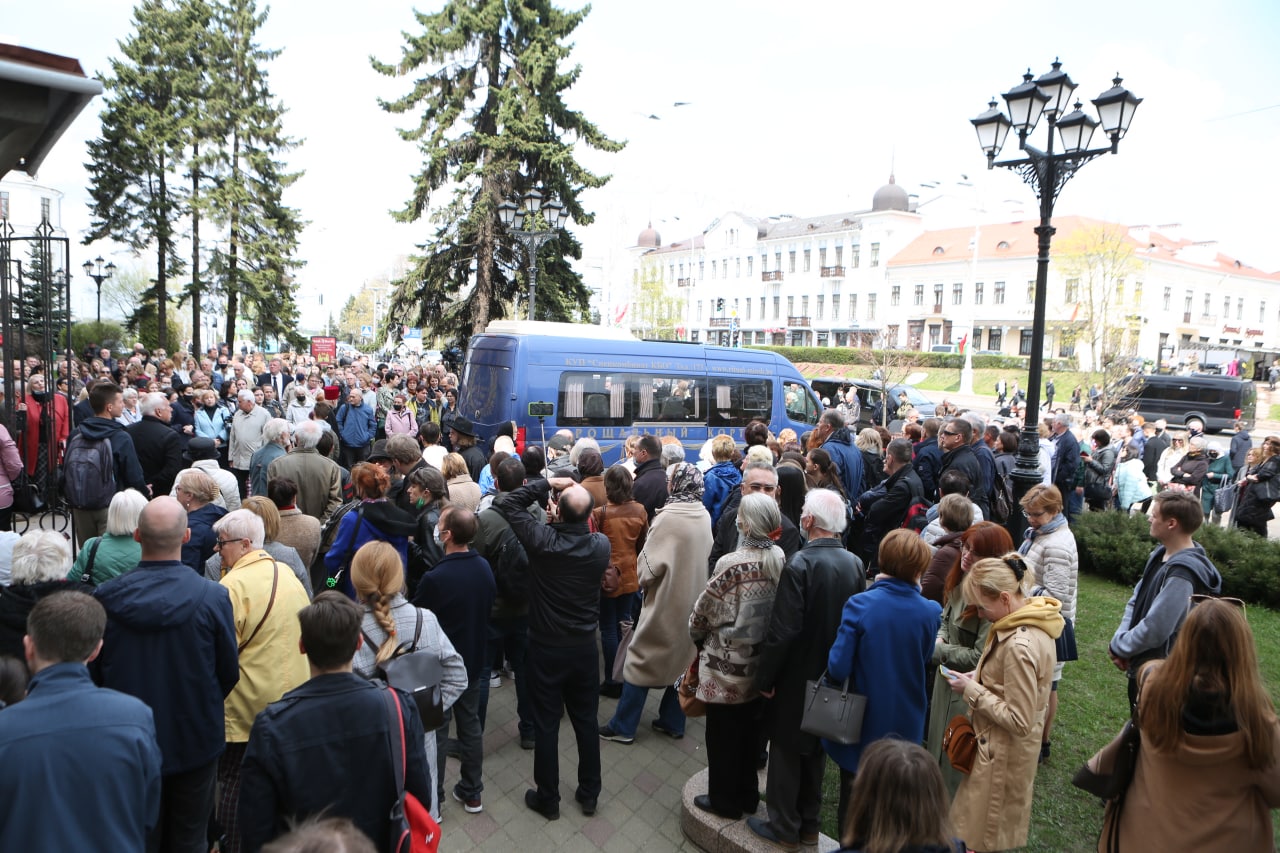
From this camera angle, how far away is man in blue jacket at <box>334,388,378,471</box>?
1168 centimetres

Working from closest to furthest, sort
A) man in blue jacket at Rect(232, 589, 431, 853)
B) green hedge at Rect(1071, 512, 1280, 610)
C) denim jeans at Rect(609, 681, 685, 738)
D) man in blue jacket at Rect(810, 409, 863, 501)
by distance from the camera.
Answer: man in blue jacket at Rect(232, 589, 431, 853), denim jeans at Rect(609, 681, 685, 738), man in blue jacket at Rect(810, 409, 863, 501), green hedge at Rect(1071, 512, 1280, 610)

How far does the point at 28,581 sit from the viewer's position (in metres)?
A: 3.29

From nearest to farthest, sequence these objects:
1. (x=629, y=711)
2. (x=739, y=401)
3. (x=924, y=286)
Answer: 1. (x=629, y=711)
2. (x=739, y=401)
3. (x=924, y=286)

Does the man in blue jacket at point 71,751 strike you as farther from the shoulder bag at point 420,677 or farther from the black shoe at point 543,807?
the black shoe at point 543,807

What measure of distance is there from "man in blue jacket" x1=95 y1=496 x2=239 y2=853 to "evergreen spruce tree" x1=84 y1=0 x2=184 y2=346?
28297mm

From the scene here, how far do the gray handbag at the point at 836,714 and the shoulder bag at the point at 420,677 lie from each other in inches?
67.4

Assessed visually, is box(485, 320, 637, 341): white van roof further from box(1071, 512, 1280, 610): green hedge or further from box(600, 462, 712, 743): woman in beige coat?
box(600, 462, 712, 743): woman in beige coat

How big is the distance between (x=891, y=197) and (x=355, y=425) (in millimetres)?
69279

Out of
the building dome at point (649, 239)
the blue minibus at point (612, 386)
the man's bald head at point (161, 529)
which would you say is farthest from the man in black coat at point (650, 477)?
the building dome at point (649, 239)

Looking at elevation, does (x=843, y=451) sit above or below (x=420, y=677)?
above

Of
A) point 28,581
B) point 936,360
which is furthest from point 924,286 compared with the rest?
point 28,581

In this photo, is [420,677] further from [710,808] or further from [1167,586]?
[1167,586]

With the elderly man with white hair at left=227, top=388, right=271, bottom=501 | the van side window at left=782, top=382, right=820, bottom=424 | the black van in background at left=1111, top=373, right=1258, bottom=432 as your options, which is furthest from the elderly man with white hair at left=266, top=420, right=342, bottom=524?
the black van in background at left=1111, top=373, right=1258, bottom=432

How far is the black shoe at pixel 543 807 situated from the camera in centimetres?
427
